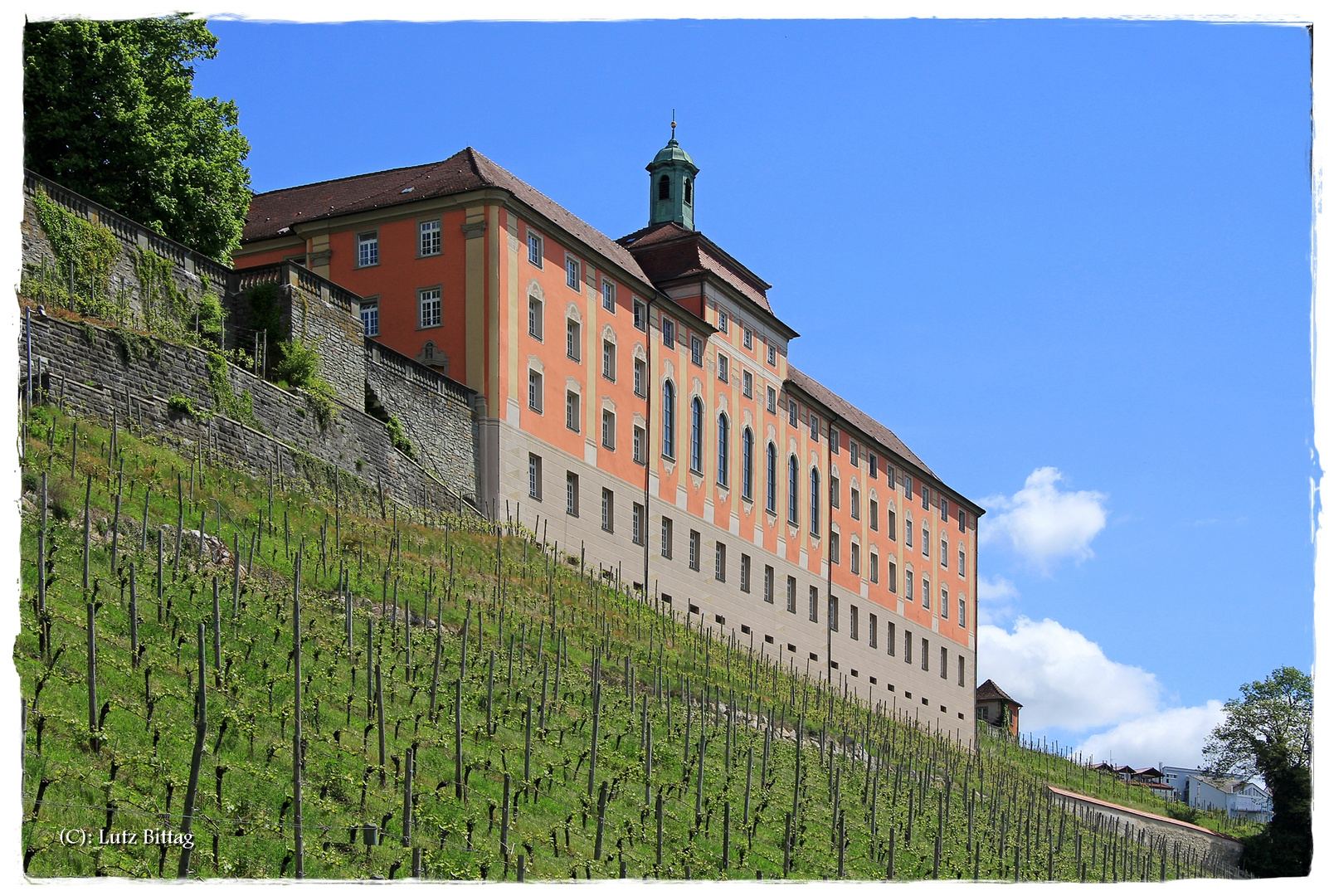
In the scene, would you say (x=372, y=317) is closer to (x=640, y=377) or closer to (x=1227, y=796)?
(x=640, y=377)

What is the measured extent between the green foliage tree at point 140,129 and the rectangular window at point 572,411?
477 inches

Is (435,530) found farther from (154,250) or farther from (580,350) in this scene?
(580,350)

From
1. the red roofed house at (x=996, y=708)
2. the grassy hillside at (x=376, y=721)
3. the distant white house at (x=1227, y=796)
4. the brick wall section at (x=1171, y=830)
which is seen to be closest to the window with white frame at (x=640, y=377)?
the grassy hillside at (x=376, y=721)

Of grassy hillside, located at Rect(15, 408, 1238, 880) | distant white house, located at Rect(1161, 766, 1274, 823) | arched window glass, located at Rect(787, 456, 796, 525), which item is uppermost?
arched window glass, located at Rect(787, 456, 796, 525)

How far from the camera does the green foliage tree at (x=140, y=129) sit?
4191 cm

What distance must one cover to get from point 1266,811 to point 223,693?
234ft

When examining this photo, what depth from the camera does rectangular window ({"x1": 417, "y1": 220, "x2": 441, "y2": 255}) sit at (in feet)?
171

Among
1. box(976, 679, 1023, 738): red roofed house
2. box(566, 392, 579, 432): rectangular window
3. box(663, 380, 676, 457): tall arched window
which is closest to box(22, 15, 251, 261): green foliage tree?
box(566, 392, 579, 432): rectangular window

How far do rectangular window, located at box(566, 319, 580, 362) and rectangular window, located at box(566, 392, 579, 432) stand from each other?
120cm

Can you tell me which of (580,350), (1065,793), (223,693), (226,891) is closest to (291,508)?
(223,693)

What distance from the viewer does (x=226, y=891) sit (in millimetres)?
11234

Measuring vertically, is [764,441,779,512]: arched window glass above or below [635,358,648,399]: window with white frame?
below

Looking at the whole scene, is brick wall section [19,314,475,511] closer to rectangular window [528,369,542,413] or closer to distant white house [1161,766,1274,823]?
rectangular window [528,369,542,413]

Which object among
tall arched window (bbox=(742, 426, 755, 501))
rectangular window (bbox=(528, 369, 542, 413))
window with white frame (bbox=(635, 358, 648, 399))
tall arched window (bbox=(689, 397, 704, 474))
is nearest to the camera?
rectangular window (bbox=(528, 369, 542, 413))
